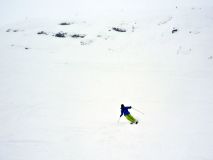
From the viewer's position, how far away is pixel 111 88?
61.0ft

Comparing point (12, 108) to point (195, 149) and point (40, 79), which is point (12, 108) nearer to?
point (40, 79)

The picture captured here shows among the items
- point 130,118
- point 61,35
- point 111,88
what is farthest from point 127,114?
point 61,35

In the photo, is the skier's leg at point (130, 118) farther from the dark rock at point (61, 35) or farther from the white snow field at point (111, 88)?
the dark rock at point (61, 35)

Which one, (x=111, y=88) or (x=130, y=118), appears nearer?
(x=130, y=118)

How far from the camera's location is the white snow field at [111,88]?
11.2m

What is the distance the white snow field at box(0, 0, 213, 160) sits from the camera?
11156 millimetres

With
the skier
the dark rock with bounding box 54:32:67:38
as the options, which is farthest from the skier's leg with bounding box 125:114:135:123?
the dark rock with bounding box 54:32:67:38

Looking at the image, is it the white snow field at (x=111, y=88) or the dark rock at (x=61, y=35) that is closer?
the white snow field at (x=111, y=88)

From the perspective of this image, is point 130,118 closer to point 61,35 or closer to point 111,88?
point 111,88

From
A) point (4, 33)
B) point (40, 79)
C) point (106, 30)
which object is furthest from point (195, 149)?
point (4, 33)

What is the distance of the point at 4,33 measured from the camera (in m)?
39.3

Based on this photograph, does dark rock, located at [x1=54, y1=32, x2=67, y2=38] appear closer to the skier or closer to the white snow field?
the white snow field

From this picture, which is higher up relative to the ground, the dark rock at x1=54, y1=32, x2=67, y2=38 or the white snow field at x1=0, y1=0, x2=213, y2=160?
the dark rock at x1=54, y1=32, x2=67, y2=38

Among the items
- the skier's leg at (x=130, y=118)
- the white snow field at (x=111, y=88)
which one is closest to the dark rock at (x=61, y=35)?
the white snow field at (x=111, y=88)
